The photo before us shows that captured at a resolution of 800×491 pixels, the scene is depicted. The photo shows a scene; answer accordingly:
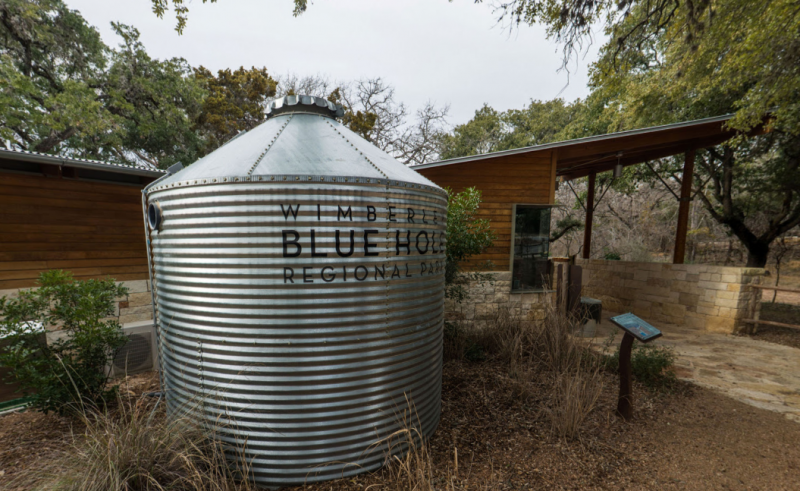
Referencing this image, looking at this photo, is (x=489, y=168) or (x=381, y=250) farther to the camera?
(x=489, y=168)

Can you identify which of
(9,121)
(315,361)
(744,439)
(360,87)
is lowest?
(744,439)

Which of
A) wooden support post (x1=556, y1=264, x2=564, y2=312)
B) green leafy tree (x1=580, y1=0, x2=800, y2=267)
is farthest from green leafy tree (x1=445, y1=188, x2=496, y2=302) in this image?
green leafy tree (x1=580, y1=0, x2=800, y2=267)

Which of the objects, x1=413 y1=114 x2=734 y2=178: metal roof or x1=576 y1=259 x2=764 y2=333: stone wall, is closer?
x1=413 y1=114 x2=734 y2=178: metal roof

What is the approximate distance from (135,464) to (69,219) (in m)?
5.33

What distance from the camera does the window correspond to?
8.34m

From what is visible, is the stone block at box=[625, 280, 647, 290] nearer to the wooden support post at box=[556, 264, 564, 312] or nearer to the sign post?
the wooden support post at box=[556, 264, 564, 312]

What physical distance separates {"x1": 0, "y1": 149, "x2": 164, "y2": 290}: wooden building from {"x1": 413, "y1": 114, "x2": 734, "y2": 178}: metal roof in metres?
5.75

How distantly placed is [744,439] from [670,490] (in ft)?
5.54

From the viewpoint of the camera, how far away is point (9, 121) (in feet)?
38.3

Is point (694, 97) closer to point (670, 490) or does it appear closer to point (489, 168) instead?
point (489, 168)

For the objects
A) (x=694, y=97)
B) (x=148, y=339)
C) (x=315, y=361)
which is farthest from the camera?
(x=694, y=97)

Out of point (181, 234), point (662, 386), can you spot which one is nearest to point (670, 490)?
point (662, 386)

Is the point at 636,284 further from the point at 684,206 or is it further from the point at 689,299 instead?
the point at 684,206

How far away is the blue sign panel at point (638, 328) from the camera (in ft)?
12.3
